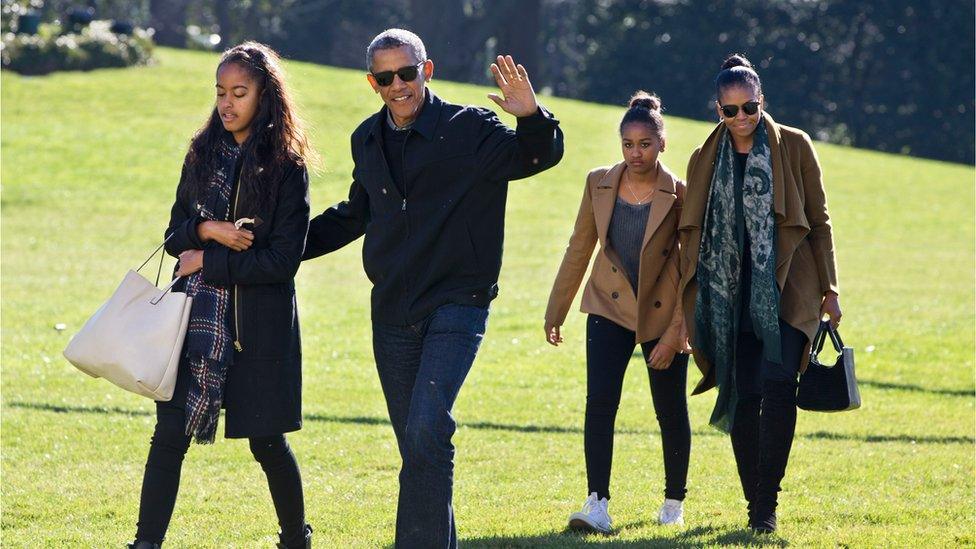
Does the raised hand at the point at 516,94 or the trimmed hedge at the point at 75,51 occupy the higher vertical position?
the trimmed hedge at the point at 75,51

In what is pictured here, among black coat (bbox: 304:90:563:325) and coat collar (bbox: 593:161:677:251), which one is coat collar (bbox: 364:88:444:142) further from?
coat collar (bbox: 593:161:677:251)

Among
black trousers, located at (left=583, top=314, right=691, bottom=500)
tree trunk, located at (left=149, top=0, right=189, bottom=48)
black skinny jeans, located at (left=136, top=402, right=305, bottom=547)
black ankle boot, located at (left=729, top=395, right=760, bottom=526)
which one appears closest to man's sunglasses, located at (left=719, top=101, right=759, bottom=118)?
black trousers, located at (left=583, top=314, right=691, bottom=500)

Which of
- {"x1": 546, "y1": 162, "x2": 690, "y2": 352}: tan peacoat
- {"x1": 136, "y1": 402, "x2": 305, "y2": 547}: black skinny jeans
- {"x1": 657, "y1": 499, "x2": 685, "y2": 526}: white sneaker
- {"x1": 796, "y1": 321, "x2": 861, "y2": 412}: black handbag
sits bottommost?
{"x1": 657, "y1": 499, "x2": 685, "y2": 526}: white sneaker

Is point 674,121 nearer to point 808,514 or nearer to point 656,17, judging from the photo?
point 656,17

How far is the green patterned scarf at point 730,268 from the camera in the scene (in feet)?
19.0

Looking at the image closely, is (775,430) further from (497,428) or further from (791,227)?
(497,428)

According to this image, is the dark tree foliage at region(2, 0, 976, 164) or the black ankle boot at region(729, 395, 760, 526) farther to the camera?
the dark tree foliage at region(2, 0, 976, 164)

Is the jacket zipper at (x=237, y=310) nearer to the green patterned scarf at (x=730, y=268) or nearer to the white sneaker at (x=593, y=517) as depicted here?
the white sneaker at (x=593, y=517)

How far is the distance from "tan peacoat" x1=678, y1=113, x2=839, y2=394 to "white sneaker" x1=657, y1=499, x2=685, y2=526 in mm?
652

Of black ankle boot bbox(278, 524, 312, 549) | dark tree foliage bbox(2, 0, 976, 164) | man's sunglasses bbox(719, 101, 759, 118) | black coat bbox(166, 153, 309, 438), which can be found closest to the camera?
black coat bbox(166, 153, 309, 438)

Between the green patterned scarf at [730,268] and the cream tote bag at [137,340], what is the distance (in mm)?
2181

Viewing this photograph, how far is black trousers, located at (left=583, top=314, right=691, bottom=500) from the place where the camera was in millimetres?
6137

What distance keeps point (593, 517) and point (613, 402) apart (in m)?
0.49

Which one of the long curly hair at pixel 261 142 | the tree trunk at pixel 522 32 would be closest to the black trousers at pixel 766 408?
the long curly hair at pixel 261 142
